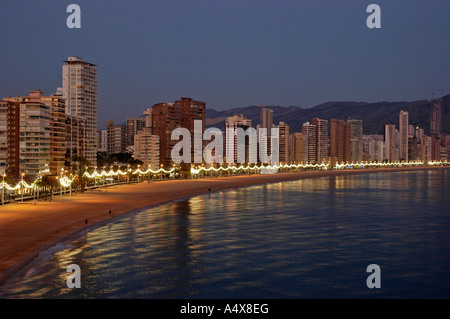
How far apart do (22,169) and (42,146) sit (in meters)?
6.99

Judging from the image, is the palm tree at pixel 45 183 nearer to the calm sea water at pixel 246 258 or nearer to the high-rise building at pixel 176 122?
the calm sea water at pixel 246 258

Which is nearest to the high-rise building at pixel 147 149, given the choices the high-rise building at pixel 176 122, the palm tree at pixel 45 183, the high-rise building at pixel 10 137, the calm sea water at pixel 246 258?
the high-rise building at pixel 176 122

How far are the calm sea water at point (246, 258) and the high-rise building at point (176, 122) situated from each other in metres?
141

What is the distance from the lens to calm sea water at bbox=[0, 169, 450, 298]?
57.7ft

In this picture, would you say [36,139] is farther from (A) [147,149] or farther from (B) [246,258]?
(B) [246,258]

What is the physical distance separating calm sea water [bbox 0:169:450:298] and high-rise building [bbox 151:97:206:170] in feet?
462

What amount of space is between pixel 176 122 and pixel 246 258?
164m

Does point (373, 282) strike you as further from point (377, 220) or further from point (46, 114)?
point (46, 114)

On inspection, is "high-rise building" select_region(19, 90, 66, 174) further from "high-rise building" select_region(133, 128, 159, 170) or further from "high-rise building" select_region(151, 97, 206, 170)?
"high-rise building" select_region(151, 97, 206, 170)

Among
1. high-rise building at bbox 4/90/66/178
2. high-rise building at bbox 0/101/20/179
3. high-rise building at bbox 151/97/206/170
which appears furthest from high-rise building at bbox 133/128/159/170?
high-rise building at bbox 0/101/20/179

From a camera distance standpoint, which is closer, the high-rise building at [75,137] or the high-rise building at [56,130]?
the high-rise building at [56,130]

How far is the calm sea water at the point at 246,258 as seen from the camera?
692 inches
